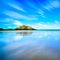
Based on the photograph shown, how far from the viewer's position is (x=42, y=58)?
105 cm

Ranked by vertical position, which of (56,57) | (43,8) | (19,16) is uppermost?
(43,8)

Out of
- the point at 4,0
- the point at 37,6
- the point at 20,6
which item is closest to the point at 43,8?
the point at 37,6

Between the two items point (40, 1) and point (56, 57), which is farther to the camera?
point (40, 1)

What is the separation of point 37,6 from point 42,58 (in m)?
1.34

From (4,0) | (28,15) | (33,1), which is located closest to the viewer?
(4,0)

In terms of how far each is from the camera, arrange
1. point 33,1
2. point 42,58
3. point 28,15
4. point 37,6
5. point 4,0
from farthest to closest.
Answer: point 28,15 → point 37,6 → point 33,1 → point 4,0 → point 42,58

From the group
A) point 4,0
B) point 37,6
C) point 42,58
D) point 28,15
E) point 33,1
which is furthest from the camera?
point 28,15

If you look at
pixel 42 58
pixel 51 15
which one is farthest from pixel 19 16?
pixel 42 58

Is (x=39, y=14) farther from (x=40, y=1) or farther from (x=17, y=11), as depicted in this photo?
(x=17, y=11)

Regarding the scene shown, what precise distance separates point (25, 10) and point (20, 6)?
0.15m

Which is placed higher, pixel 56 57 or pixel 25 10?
pixel 25 10

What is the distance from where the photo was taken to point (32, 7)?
212cm

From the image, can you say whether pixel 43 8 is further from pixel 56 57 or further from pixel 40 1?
pixel 56 57

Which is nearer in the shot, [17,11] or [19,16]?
[17,11]
